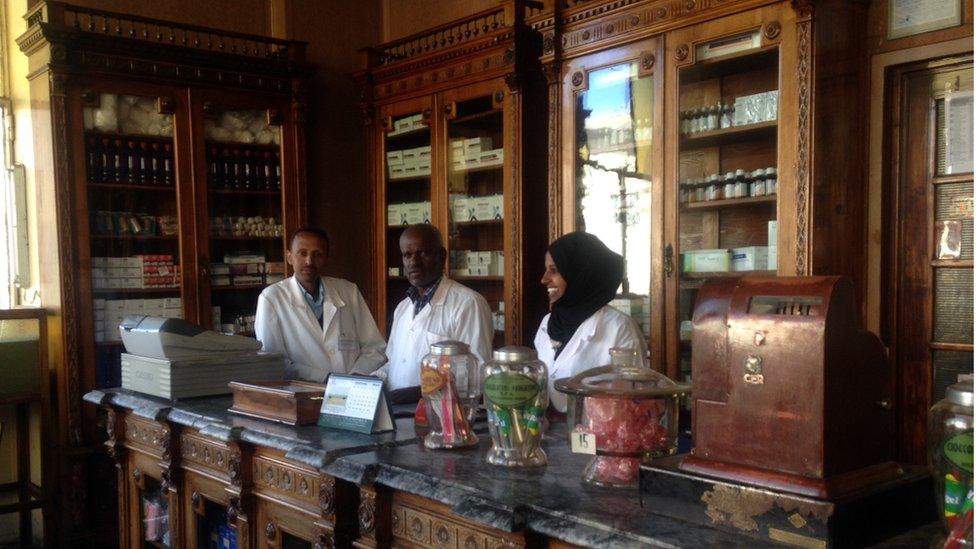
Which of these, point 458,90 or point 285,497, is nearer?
point 285,497

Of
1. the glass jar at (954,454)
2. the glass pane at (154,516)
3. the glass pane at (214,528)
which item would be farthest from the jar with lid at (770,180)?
the glass pane at (154,516)

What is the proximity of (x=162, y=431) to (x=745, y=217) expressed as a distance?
235 centimetres

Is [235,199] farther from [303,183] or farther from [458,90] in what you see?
[458,90]

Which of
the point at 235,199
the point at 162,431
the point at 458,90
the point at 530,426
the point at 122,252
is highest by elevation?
the point at 458,90

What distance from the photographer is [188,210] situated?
452 centimetres

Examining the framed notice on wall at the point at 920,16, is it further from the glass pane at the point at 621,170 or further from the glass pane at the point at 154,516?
the glass pane at the point at 154,516

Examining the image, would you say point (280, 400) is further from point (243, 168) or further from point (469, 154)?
point (243, 168)

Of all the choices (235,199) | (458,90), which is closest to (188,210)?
(235,199)

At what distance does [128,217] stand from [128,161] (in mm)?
299

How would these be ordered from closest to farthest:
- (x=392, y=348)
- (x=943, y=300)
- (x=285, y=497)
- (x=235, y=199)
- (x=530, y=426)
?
(x=530, y=426) → (x=285, y=497) → (x=943, y=300) → (x=392, y=348) → (x=235, y=199)

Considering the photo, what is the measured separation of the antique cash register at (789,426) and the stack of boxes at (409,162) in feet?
11.0

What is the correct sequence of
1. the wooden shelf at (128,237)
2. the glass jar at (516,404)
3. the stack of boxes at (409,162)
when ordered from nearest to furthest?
1. the glass jar at (516,404)
2. the wooden shelf at (128,237)
3. the stack of boxes at (409,162)

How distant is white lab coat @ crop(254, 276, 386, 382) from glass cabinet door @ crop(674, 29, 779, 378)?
1.33 metres

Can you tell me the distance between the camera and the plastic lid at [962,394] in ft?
3.84
